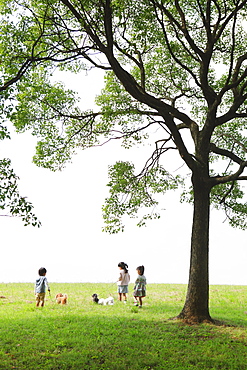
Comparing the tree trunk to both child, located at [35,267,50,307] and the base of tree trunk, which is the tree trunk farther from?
child, located at [35,267,50,307]

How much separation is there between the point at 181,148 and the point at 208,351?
236 inches

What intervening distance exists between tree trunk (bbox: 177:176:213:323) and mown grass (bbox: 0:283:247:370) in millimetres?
518

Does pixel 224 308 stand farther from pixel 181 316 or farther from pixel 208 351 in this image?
pixel 208 351

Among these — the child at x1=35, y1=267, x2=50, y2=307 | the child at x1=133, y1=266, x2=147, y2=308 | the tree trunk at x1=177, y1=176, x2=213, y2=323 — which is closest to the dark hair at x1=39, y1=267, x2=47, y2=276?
the child at x1=35, y1=267, x2=50, y2=307

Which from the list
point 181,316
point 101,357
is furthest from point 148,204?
point 101,357

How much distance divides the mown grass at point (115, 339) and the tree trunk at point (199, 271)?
52cm

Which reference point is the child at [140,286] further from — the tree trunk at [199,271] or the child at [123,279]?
the tree trunk at [199,271]

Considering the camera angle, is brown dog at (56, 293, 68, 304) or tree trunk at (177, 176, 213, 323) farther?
brown dog at (56, 293, 68, 304)

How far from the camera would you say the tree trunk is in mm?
11969

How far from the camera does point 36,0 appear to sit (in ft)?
38.5

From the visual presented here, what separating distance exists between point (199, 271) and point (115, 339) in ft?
11.9

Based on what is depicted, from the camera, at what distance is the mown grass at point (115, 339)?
27.6 ft

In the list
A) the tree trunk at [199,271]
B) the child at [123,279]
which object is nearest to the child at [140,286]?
the child at [123,279]

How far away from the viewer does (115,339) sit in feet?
32.2
